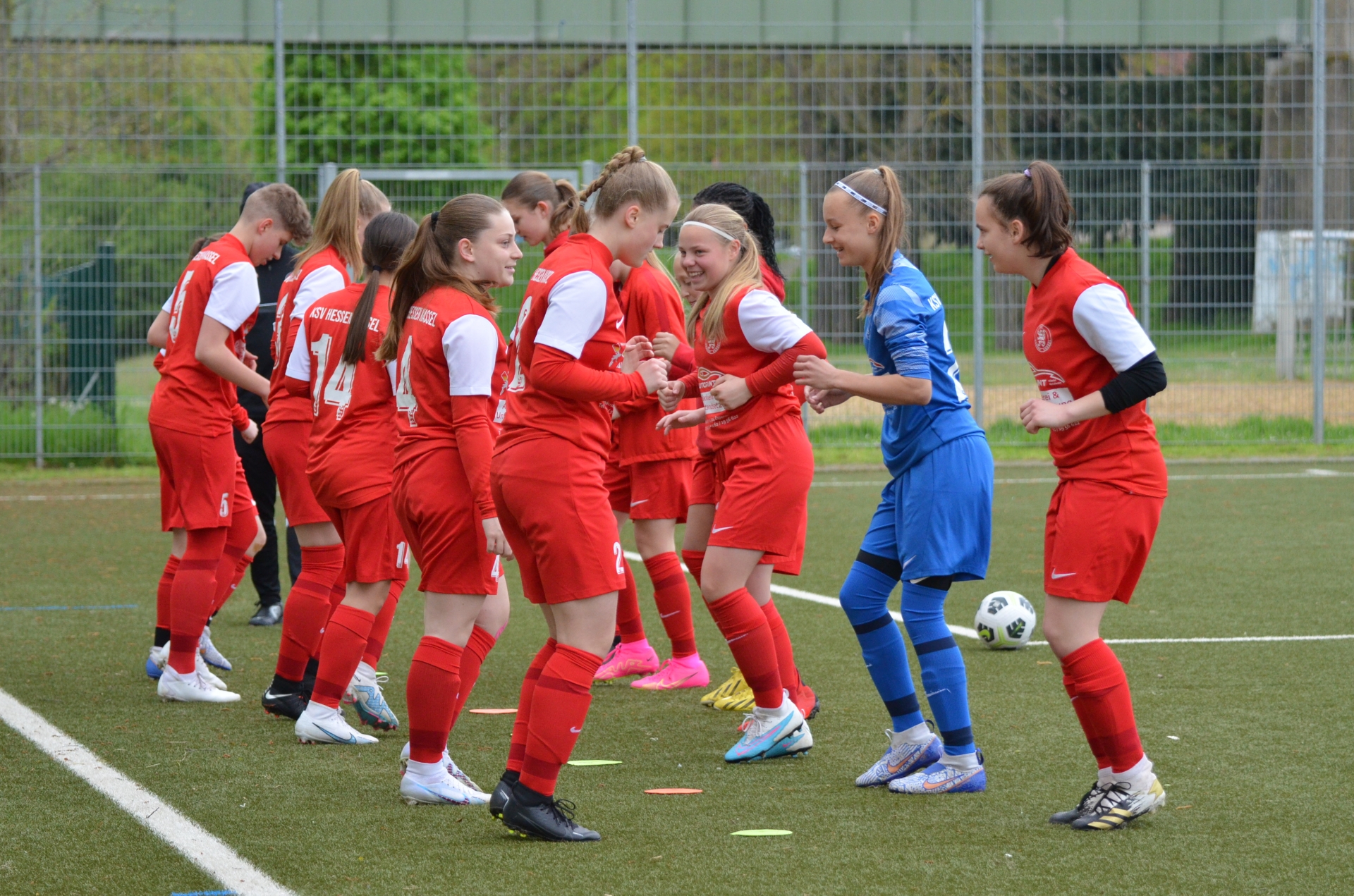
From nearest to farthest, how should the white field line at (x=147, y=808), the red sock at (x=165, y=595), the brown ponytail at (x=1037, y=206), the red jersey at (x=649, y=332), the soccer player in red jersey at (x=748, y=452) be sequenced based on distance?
the white field line at (x=147, y=808) < the brown ponytail at (x=1037, y=206) < the soccer player in red jersey at (x=748, y=452) < the red jersey at (x=649, y=332) < the red sock at (x=165, y=595)

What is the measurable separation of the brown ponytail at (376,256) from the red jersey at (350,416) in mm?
34

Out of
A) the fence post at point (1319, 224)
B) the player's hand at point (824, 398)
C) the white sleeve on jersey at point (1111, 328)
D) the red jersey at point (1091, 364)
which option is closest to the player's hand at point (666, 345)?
the player's hand at point (824, 398)

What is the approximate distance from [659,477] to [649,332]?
0.64m

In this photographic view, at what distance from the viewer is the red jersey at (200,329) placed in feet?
19.6

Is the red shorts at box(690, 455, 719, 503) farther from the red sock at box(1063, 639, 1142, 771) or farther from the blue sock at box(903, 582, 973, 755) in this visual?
the red sock at box(1063, 639, 1142, 771)

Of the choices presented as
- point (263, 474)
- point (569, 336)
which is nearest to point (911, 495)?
point (569, 336)

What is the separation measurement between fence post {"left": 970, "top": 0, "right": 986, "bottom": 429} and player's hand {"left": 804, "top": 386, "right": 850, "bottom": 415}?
9814 millimetres

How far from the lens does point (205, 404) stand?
6.11 m

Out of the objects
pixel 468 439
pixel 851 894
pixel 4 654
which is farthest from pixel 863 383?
pixel 4 654

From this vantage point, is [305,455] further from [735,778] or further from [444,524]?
[735,778]

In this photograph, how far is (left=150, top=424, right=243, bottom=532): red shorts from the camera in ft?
19.8

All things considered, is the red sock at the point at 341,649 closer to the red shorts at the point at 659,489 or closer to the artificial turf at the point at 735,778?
the artificial turf at the point at 735,778

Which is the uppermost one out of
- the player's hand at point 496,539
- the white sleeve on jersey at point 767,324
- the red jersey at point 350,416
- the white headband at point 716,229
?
the white headband at point 716,229

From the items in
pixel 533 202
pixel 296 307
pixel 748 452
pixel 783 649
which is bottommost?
pixel 783 649
